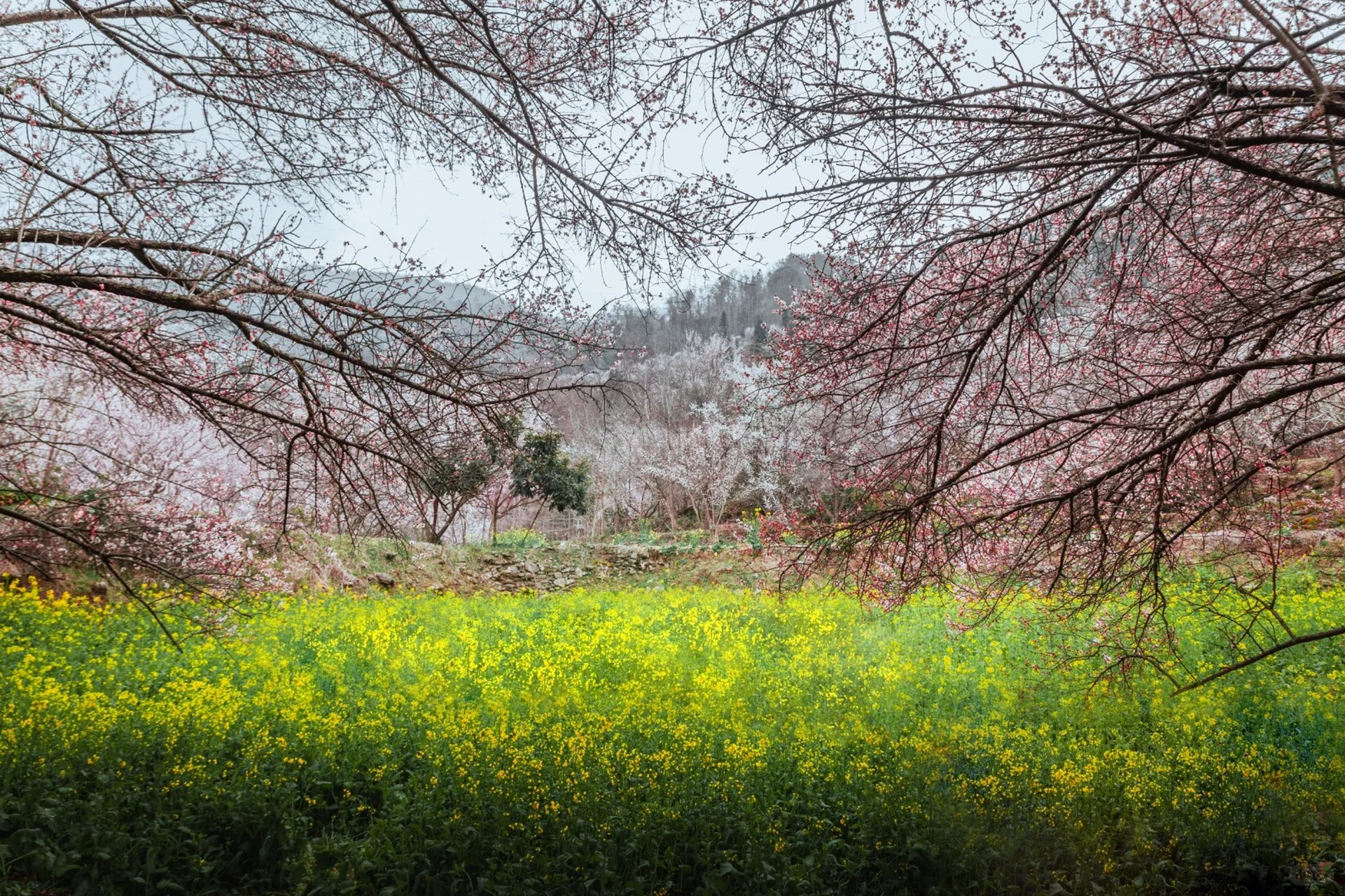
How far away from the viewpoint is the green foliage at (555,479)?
17750 millimetres

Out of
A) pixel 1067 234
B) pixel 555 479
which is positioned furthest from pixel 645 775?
pixel 555 479

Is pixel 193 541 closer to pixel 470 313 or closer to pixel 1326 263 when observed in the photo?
pixel 470 313

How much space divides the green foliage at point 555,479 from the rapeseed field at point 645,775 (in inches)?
422

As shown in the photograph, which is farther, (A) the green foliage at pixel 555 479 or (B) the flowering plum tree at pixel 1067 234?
(A) the green foliage at pixel 555 479

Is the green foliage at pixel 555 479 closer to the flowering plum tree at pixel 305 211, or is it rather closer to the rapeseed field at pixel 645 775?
the rapeseed field at pixel 645 775

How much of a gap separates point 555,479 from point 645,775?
14531 mm

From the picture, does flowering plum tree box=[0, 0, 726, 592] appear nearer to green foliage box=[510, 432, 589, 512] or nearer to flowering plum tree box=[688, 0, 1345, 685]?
flowering plum tree box=[688, 0, 1345, 685]

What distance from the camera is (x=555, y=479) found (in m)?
18.7

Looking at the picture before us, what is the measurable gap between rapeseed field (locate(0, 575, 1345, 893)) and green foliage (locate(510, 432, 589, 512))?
10709 millimetres

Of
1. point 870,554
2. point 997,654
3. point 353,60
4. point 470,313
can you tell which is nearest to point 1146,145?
point 870,554

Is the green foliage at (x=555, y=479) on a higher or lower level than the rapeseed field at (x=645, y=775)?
higher

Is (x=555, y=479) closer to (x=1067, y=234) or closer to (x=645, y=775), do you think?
Answer: (x=645, y=775)

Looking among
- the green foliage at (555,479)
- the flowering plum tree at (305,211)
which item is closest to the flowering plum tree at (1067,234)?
the flowering plum tree at (305,211)

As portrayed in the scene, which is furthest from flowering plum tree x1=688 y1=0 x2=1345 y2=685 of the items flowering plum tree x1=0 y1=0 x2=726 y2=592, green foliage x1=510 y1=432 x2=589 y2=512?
green foliage x1=510 y1=432 x2=589 y2=512
